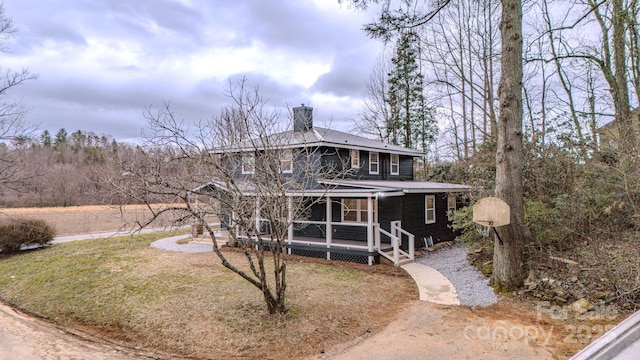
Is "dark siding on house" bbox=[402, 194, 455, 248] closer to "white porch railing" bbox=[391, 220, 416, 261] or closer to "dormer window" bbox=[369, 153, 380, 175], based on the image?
"white porch railing" bbox=[391, 220, 416, 261]

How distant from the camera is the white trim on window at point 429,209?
Answer: 13950 millimetres

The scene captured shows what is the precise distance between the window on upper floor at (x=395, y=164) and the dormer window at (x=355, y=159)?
2.80 metres

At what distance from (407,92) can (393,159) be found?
32.8ft

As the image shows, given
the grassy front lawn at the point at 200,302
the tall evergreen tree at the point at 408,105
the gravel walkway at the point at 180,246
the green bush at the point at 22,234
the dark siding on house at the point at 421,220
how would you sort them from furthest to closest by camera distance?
1. the tall evergreen tree at the point at 408,105
2. the green bush at the point at 22,234
3. the gravel walkway at the point at 180,246
4. the dark siding on house at the point at 421,220
5. the grassy front lawn at the point at 200,302

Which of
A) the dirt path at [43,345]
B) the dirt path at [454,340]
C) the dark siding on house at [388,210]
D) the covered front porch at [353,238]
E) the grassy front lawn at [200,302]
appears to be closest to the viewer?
the dirt path at [454,340]

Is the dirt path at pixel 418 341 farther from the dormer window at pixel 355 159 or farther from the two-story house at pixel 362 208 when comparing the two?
the dormer window at pixel 355 159

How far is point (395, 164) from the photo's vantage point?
1688 centimetres

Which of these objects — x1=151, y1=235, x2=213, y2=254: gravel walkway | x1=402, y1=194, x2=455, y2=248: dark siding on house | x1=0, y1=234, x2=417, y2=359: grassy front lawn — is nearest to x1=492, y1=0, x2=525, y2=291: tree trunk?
x1=0, y1=234, x2=417, y2=359: grassy front lawn

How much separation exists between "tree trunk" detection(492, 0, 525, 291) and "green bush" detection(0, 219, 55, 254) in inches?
739

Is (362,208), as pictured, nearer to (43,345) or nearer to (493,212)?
(493,212)

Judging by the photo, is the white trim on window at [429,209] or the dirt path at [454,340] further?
the white trim on window at [429,209]

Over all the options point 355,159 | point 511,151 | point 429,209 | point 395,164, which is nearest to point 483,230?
point 511,151

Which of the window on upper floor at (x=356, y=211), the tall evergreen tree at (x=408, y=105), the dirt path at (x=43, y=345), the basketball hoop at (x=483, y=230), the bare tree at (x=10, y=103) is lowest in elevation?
the dirt path at (x=43, y=345)

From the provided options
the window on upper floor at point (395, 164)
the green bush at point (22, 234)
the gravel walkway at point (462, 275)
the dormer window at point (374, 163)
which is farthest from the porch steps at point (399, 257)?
the green bush at point (22, 234)
